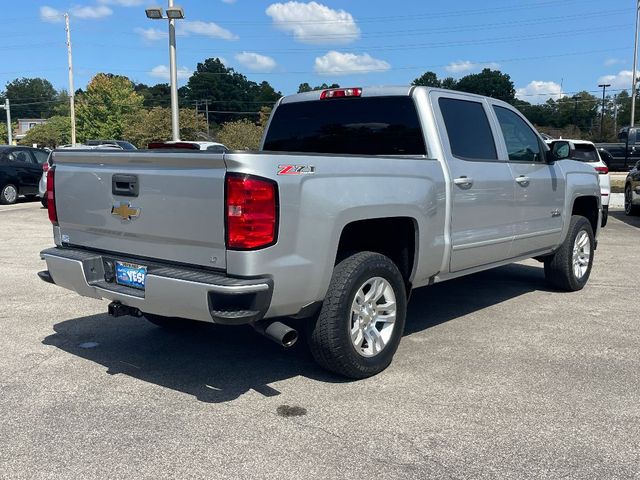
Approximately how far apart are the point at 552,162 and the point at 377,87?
89.7 inches

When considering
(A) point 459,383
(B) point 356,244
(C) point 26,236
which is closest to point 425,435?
(A) point 459,383

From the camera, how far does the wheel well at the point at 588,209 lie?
291 inches

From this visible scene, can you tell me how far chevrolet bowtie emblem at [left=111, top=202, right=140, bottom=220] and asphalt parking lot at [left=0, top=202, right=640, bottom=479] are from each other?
1.18 meters

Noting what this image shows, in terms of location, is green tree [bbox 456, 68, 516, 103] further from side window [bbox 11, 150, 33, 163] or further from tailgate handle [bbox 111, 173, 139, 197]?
tailgate handle [bbox 111, 173, 139, 197]

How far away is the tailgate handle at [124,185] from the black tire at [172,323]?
1.60 m

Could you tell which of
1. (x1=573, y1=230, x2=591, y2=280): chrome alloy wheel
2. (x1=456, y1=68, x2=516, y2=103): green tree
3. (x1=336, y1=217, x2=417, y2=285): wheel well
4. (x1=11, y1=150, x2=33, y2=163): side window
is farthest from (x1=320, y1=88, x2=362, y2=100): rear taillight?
(x1=456, y1=68, x2=516, y2=103): green tree

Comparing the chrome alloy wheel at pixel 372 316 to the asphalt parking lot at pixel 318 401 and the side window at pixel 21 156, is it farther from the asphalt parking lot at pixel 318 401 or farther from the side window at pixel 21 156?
the side window at pixel 21 156

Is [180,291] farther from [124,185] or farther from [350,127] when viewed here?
[350,127]

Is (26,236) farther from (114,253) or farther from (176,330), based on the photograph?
(114,253)

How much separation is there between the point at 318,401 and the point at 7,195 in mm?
17418

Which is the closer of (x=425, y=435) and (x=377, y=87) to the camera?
(x=425, y=435)

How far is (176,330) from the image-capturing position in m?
5.54

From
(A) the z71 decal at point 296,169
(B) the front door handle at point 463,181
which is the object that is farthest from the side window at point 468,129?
(A) the z71 decal at point 296,169

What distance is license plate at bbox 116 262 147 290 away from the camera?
3951 mm
